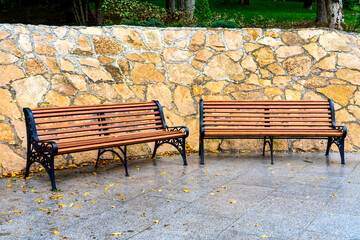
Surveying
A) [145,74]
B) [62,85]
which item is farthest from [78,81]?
[145,74]

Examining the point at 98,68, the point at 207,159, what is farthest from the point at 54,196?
the point at 98,68

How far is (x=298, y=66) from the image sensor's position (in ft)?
26.6

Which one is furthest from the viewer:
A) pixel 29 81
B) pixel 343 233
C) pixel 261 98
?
pixel 261 98

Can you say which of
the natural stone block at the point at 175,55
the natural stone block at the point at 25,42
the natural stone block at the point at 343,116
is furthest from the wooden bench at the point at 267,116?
the natural stone block at the point at 25,42

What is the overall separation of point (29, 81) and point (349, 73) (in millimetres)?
5517

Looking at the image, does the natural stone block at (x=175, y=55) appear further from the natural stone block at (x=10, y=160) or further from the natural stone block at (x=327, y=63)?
the natural stone block at (x=10, y=160)

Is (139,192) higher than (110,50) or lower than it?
lower

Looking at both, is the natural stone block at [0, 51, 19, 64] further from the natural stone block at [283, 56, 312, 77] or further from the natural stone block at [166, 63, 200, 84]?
the natural stone block at [283, 56, 312, 77]

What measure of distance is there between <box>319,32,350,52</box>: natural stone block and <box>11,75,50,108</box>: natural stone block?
5.17m

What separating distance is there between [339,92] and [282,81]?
3.30 feet

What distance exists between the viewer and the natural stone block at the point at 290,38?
839 centimetres

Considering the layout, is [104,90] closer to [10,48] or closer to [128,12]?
[10,48]

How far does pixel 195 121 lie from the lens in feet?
24.3

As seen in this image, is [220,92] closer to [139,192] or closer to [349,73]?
[349,73]
